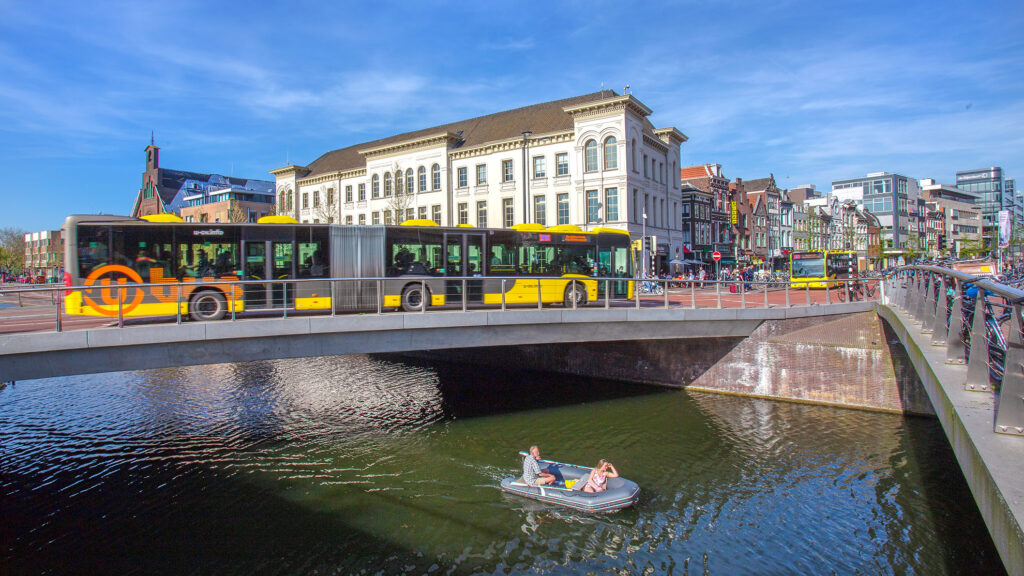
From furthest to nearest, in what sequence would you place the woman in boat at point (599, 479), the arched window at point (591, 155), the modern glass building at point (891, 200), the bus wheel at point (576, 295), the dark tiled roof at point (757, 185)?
the modern glass building at point (891, 200)
the dark tiled roof at point (757, 185)
the arched window at point (591, 155)
the bus wheel at point (576, 295)
the woman in boat at point (599, 479)

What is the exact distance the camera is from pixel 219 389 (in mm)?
21312

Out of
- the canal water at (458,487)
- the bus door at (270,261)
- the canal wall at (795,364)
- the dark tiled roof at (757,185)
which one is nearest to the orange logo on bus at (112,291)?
the bus door at (270,261)

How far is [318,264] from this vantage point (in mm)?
16062

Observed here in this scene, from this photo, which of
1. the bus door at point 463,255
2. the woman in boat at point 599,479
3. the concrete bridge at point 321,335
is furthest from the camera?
the bus door at point 463,255

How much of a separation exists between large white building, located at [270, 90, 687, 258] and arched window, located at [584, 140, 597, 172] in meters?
0.07

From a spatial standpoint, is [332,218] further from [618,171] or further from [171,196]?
[171,196]

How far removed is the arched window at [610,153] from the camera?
41812 millimetres

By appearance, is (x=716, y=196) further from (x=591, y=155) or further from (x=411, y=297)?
(x=411, y=297)

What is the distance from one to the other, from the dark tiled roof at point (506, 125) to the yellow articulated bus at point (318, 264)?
2762 centimetres

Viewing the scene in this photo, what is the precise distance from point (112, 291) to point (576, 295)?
1220 cm

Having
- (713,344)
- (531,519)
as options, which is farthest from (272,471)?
(713,344)

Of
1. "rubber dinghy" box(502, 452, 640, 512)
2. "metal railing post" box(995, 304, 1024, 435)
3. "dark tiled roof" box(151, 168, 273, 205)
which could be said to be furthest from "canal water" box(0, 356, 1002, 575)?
"dark tiled roof" box(151, 168, 273, 205)

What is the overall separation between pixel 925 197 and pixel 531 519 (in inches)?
5357

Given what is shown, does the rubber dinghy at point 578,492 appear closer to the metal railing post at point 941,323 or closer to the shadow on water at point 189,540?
the shadow on water at point 189,540
